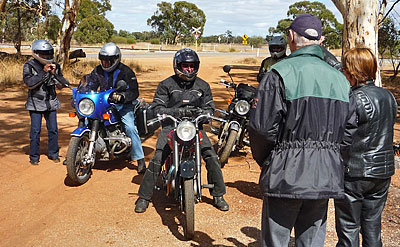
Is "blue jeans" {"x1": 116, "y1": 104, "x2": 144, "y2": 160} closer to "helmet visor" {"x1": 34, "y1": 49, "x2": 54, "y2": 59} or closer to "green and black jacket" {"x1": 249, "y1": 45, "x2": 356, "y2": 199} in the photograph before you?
"helmet visor" {"x1": 34, "y1": 49, "x2": 54, "y2": 59}

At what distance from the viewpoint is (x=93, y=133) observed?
18.6 ft

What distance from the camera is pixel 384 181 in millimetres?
3203

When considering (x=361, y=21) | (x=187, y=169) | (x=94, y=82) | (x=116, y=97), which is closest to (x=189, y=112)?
(x=187, y=169)

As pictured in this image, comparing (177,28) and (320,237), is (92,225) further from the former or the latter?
(177,28)

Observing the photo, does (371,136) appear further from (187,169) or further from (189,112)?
(189,112)

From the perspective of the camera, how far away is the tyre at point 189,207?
13.5ft

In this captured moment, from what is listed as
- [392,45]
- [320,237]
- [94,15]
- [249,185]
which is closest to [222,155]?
[249,185]

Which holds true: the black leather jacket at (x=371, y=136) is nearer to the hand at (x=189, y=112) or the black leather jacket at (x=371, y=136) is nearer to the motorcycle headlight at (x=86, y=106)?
the hand at (x=189, y=112)

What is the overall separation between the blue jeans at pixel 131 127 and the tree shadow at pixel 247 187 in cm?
144

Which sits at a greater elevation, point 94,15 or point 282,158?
point 94,15

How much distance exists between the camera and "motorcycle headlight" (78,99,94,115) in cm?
560

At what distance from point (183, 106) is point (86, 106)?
152cm

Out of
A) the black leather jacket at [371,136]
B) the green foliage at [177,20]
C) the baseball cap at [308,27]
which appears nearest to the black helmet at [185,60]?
the black leather jacket at [371,136]

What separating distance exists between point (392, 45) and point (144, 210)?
22.1 metres
